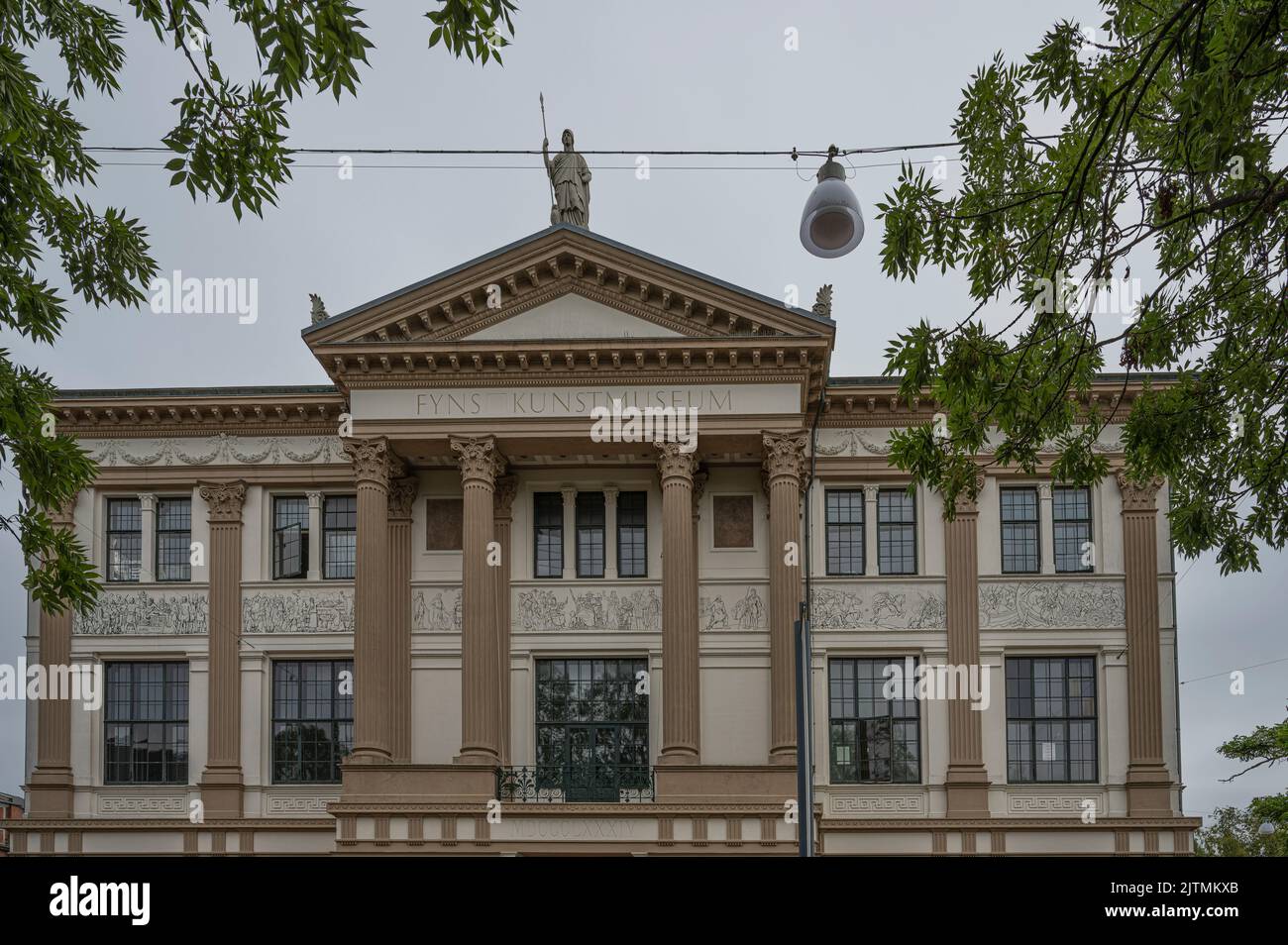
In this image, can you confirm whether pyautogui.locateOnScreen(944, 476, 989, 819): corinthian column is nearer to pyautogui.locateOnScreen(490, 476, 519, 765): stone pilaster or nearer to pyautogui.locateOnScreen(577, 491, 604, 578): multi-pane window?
pyautogui.locateOnScreen(577, 491, 604, 578): multi-pane window

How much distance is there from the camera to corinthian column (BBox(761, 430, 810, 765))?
31531 millimetres

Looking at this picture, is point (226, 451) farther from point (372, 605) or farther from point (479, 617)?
point (479, 617)

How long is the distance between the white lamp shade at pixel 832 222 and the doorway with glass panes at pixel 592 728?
17.3 meters

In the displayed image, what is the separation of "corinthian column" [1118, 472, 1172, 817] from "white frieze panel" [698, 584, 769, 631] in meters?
8.15

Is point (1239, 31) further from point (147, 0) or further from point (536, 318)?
point (536, 318)

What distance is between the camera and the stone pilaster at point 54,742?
112 feet

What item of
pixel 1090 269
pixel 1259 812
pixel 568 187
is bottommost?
pixel 1259 812

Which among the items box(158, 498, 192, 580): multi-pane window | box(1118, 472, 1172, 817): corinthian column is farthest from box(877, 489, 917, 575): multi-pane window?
box(158, 498, 192, 580): multi-pane window

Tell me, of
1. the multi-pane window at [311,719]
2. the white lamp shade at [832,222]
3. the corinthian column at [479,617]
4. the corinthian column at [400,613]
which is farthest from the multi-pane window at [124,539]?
the white lamp shade at [832,222]

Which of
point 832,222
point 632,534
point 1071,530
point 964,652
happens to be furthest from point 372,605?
point 832,222

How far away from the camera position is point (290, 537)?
35469 millimetres

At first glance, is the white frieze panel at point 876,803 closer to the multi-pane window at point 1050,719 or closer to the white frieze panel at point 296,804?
the multi-pane window at point 1050,719

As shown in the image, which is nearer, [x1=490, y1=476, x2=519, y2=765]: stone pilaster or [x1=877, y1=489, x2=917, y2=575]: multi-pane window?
[x1=490, y1=476, x2=519, y2=765]: stone pilaster

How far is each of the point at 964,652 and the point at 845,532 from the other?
12.3 ft
